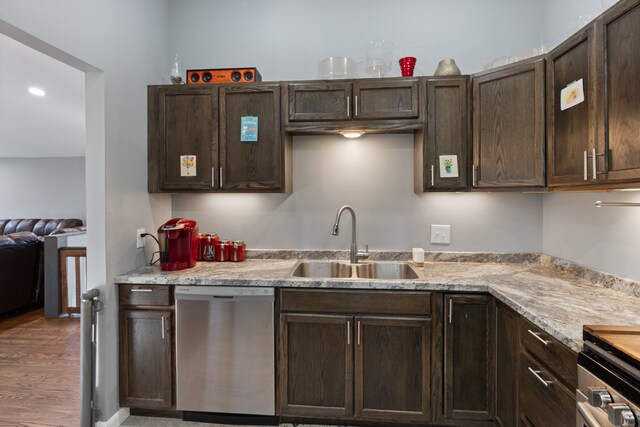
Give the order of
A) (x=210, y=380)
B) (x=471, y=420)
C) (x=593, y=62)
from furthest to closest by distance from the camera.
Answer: (x=210, y=380), (x=471, y=420), (x=593, y=62)

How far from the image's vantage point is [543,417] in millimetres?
1370

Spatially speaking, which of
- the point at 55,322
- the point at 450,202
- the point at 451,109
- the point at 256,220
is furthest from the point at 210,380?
the point at 55,322

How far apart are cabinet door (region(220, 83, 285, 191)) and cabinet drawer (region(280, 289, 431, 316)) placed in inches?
30.1

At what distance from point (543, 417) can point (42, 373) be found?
3301 mm

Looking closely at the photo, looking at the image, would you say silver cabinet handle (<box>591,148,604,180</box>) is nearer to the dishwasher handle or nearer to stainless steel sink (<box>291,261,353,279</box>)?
stainless steel sink (<box>291,261,353,279</box>)

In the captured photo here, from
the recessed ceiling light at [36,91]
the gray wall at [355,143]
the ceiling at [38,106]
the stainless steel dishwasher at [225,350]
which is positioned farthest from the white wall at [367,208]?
the recessed ceiling light at [36,91]

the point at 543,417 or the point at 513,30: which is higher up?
the point at 513,30

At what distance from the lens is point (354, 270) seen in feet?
8.05

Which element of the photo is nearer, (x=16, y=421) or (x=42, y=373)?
(x=16, y=421)

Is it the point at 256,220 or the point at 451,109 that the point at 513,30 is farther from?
the point at 256,220

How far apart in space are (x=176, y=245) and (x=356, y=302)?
122cm

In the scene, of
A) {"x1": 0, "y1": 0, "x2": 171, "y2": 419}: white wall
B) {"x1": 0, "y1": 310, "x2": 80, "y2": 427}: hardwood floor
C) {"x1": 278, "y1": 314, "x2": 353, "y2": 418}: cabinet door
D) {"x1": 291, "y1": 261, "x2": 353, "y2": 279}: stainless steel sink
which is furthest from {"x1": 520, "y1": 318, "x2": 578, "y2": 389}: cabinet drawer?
{"x1": 0, "y1": 310, "x2": 80, "y2": 427}: hardwood floor

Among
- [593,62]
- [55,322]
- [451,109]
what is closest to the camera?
[593,62]

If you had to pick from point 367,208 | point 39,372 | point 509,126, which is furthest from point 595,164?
point 39,372
